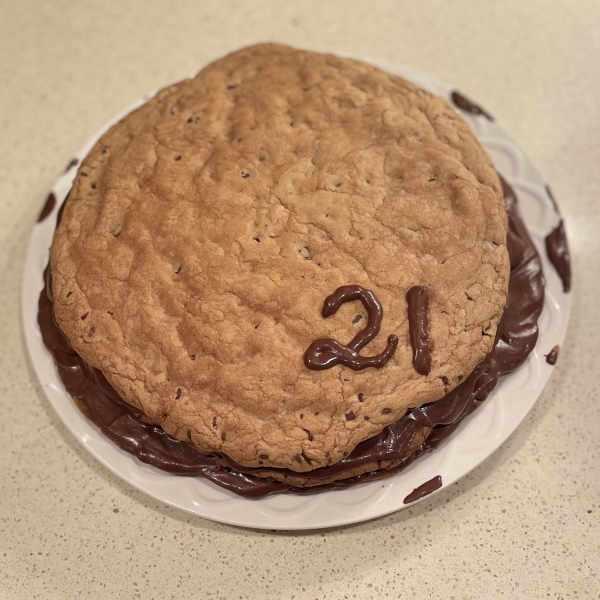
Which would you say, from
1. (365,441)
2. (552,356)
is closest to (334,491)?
(365,441)

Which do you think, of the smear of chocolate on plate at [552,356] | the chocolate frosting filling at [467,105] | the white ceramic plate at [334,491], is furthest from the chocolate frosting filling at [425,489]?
the chocolate frosting filling at [467,105]

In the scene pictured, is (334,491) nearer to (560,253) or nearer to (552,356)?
(552,356)

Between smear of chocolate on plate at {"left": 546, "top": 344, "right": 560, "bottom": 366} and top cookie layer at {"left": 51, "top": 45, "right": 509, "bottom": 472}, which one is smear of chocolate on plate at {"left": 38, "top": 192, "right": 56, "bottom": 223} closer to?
top cookie layer at {"left": 51, "top": 45, "right": 509, "bottom": 472}

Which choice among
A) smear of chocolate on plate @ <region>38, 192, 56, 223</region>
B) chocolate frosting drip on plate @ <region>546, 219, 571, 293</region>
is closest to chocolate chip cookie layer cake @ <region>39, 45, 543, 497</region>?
chocolate frosting drip on plate @ <region>546, 219, 571, 293</region>

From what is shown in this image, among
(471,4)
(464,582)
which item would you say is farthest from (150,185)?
(471,4)

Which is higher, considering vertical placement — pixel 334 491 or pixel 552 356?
pixel 552 356

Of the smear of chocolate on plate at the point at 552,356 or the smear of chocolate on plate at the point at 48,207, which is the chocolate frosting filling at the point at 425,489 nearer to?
the smear of chocolate on plate at the point at 552,356
